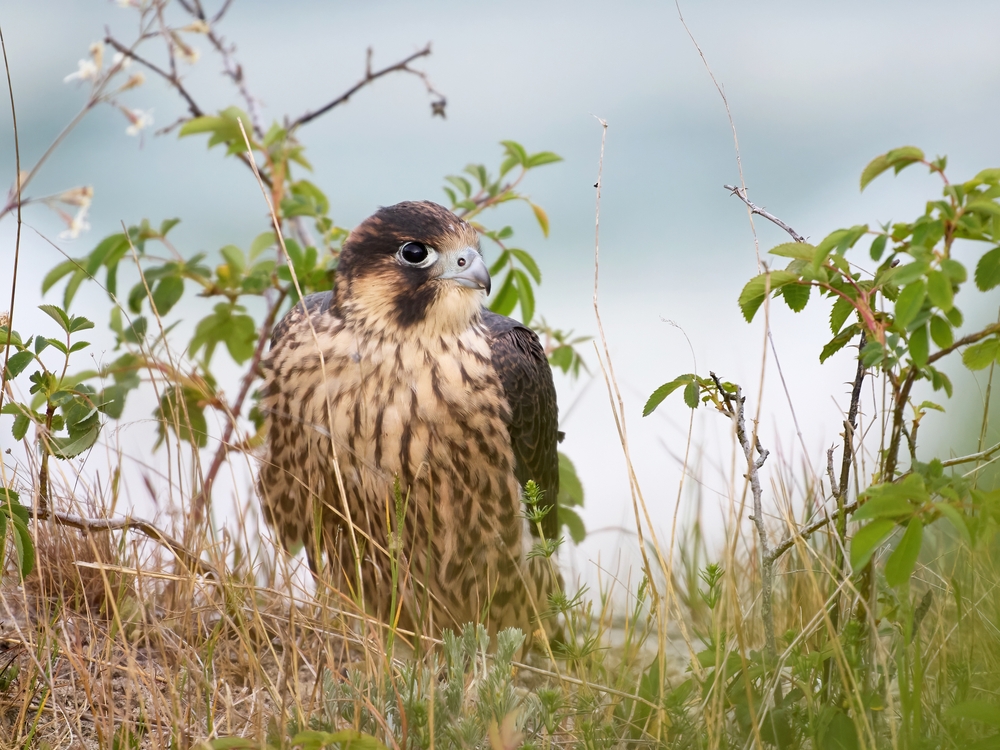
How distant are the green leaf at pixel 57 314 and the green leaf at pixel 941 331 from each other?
209 centimetres

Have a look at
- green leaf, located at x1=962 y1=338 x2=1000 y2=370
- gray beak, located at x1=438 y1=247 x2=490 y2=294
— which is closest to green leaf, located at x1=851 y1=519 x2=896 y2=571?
green leaf, located at x1=962 y1=338 x2=1000 y2=370

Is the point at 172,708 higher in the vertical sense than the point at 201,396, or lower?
lower

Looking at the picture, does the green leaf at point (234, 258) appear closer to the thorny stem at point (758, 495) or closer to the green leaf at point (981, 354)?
the thorny stem at point (758, 495)

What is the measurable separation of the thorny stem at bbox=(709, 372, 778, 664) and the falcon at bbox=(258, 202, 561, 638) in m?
0.87

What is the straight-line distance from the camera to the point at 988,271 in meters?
1.87

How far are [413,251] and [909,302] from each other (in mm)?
1760

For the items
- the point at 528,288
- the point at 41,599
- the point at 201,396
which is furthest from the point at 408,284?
the point at 41,599

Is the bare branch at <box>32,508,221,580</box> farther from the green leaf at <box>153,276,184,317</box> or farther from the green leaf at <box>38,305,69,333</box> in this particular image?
the green leaf at <box>153,276,184,317</box>

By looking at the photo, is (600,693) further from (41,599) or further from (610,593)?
(41,599)

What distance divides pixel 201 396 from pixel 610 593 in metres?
1.78

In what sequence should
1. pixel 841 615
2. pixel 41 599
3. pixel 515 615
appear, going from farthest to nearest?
pixel 515 615
pixel 41 599
pixel 841 615

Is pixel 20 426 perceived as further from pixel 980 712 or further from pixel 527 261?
pixel 980 712

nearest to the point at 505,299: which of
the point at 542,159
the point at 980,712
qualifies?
the point at 542,159

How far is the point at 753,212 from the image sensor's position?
2.46m
